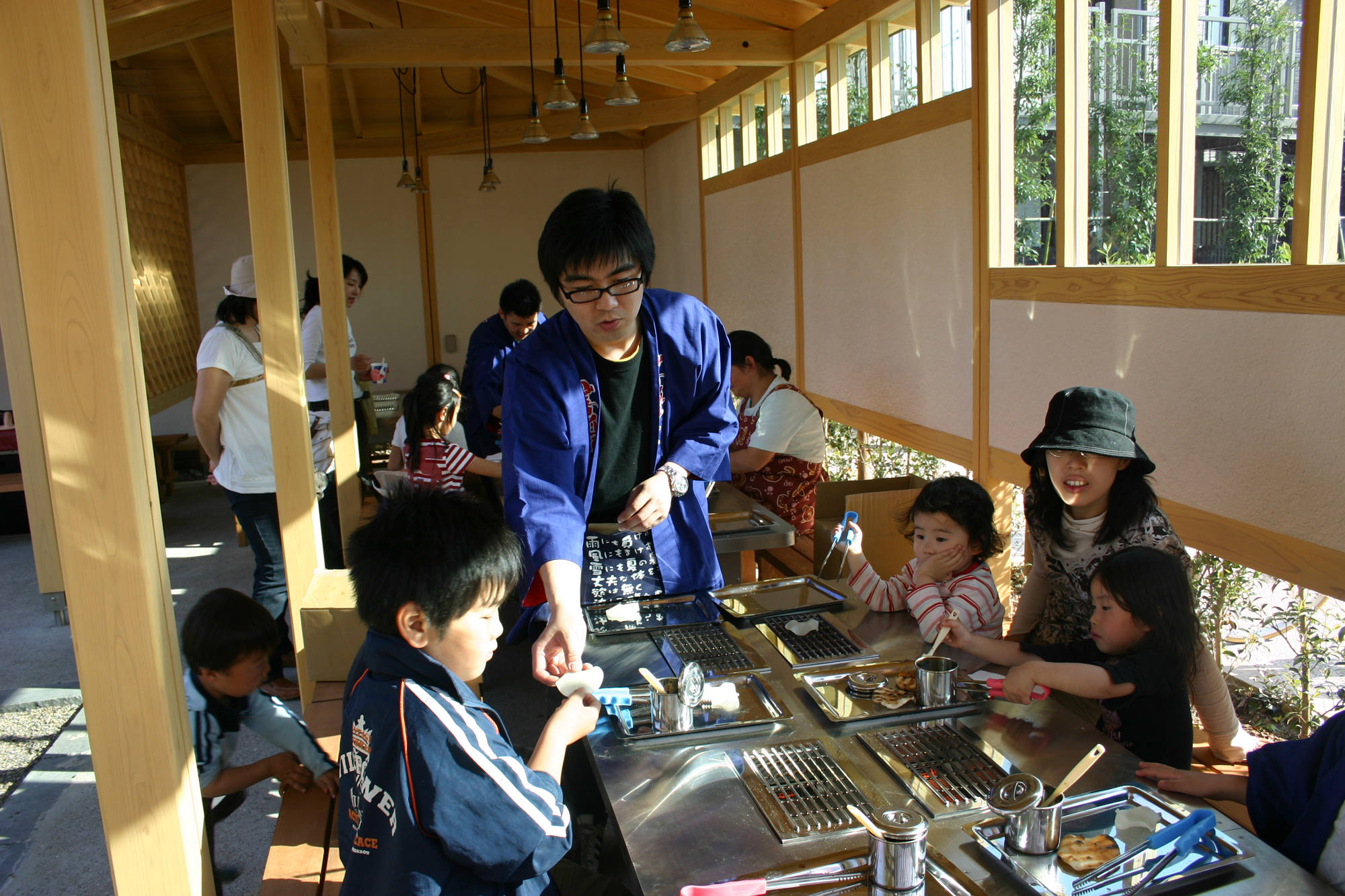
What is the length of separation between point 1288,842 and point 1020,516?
10.3ft

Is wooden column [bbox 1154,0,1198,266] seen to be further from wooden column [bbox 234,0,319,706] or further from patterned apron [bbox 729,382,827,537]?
wooden column [bbox 234,0,319,706]

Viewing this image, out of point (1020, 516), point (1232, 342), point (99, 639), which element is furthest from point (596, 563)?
point (1020, 516)

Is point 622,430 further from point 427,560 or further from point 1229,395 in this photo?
point 1229,395

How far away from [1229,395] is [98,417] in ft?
9.48

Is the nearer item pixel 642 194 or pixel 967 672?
pixel 967 672

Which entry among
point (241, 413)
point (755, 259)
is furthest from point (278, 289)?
point (755, 259)

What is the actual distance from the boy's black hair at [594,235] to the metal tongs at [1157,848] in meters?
1.33

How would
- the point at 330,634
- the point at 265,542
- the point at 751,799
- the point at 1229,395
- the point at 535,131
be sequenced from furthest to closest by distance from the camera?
the point at 535,131
the point at 265,542
the point at 330,634
the point at 1229,395
the point at 751,799

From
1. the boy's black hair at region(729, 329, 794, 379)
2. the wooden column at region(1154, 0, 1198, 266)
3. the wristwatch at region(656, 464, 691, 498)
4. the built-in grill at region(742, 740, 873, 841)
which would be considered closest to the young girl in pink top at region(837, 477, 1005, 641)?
the wristwatch at region(656, 464, 691, 498)

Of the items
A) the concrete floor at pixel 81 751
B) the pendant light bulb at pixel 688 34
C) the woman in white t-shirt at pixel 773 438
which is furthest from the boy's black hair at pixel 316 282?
the woman in white t-shirt at pixel 773 438

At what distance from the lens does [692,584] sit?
7.59 feet

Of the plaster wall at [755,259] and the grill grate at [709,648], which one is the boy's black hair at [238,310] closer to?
the grill grate at [709,648]

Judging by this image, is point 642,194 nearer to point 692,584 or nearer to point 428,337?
point 428,337

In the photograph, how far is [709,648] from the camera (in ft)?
6.55
